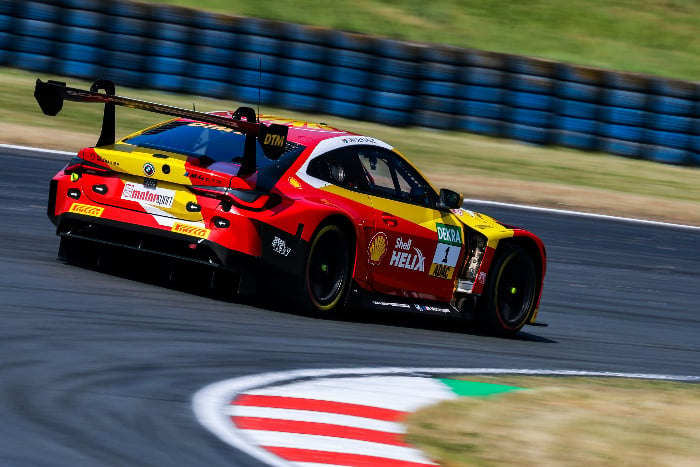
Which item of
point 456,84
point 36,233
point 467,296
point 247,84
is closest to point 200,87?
point 247,84

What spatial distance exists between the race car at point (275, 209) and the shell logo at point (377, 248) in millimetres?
11

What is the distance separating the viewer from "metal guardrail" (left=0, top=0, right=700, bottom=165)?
19875mm

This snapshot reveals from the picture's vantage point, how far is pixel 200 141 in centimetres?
877

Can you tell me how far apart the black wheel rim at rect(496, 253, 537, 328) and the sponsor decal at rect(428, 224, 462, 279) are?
1.99 feet

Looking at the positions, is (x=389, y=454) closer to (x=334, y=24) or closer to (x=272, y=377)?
(x=272, y=377)

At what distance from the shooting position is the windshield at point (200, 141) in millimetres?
8562

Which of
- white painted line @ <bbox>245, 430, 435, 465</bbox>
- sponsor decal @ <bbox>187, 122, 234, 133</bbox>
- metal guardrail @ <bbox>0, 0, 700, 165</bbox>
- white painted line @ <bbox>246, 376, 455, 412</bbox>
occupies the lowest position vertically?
white painted line @ <bbox>245, 430, 435, 465</bbox>

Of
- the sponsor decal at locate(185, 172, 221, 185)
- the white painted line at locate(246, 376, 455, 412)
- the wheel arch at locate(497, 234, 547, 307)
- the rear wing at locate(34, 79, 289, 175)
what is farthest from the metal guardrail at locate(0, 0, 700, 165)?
the white painted line at locate(246, 376, 455, 412)

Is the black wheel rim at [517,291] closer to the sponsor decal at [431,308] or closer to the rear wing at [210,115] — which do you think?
the sponsor decal at [431,308]

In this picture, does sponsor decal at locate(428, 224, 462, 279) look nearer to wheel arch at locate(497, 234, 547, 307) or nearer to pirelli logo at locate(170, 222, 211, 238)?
wheel arch at locate(497, 234, 547, 307)

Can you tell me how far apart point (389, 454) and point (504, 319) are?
487 cm

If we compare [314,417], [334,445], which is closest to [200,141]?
[314,417]

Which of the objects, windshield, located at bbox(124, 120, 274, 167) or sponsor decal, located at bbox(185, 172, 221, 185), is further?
windshield, located at bbox(124, 120, 274, 167)

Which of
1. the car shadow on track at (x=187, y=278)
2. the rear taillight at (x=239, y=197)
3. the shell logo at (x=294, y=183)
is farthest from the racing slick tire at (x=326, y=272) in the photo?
the rear taillight at (x=239, y=197)
